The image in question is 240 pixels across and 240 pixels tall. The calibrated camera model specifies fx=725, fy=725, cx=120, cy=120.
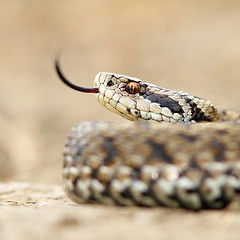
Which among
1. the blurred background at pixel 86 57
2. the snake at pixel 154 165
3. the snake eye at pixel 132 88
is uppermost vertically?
the blurred background at pixel 86 57

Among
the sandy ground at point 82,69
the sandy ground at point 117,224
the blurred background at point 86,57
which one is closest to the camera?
the sandy ground at point 117,224

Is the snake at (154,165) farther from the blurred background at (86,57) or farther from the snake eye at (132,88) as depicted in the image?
the blurred background at (86,57)

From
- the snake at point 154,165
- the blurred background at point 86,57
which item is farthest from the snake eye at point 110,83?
the blurred background at point 86,57

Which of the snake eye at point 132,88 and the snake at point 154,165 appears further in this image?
the snake eye at point 132,88

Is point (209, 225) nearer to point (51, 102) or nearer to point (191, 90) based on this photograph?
point (191, 90)

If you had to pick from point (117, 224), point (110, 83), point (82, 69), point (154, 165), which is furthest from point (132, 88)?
point (82, 69)

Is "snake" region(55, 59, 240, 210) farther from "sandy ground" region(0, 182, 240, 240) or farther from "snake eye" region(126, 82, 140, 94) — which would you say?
"snake eye" region(126, 82, 140, 94)

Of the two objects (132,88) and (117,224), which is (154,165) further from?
(132,88)
